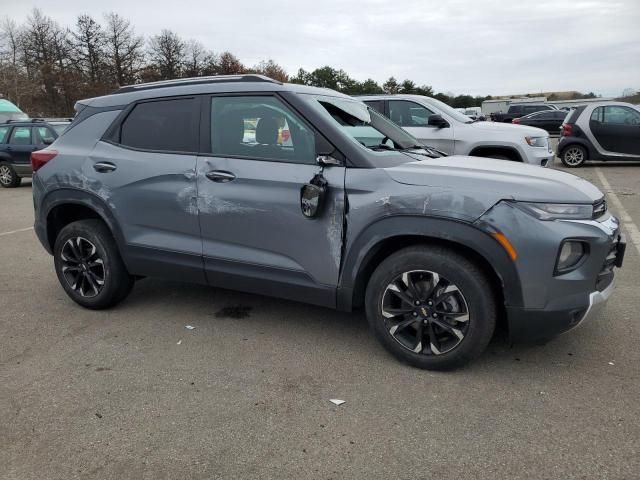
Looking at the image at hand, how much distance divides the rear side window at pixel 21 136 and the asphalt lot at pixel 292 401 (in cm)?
1126

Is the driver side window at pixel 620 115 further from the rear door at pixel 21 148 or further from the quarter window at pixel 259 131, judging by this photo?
the rear door at pixel 21 148

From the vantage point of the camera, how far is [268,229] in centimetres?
339

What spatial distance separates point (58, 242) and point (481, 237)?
11.3ft

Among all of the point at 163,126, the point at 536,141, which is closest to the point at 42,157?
the point at 163,126

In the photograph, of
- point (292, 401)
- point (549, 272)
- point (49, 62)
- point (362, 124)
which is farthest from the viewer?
point (49, 62)

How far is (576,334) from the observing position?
3.56m

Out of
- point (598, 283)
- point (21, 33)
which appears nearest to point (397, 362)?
point (598, 283)

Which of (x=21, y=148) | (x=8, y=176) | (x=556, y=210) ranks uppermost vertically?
(x=556, y=210)

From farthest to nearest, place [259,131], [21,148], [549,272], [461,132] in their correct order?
→ 1. [21,148]
2. [461,132]
3. [259,131]
4. [549,272]

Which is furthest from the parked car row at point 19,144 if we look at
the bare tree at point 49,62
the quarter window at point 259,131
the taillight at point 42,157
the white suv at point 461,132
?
the bare tree at point 49,62

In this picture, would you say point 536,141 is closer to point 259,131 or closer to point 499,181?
point 499,181

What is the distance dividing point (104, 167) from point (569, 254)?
3.35 meters

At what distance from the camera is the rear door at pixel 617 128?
517 inches

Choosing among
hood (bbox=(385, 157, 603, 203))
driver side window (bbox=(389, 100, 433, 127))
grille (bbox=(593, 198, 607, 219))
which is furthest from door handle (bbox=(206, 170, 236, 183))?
driver side window (bbox=(389, 100, 433, 127))
